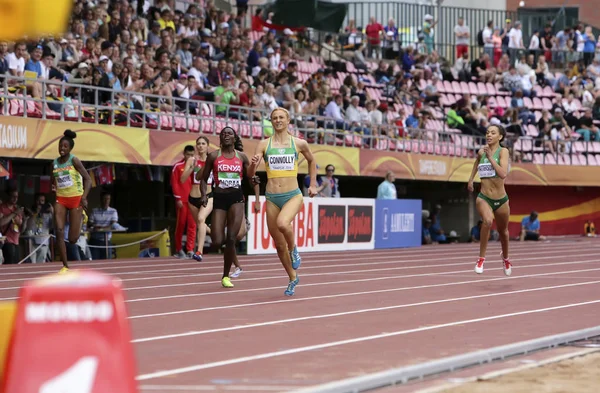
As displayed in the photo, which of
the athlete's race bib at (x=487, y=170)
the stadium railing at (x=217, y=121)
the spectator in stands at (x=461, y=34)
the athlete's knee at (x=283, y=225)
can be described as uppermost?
the spectator in stands at (x=461, y=34)

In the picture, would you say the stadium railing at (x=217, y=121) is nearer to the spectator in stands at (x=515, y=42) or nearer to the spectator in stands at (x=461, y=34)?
the spectator in stands at (x=515, y=42)

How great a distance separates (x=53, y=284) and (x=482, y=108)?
107ft

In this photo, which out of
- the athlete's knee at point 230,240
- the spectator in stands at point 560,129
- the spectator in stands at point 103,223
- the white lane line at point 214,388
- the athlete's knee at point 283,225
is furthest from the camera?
the spectator in stands at point 560,129

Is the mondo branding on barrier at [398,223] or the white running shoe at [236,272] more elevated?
the mondo branding on barrier at [398,223]

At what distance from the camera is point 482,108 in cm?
3697

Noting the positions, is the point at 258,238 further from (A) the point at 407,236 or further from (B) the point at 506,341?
(B) the point at 506,341

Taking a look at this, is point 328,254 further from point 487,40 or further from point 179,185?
point 487,40

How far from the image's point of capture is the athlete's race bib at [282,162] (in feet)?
44.8

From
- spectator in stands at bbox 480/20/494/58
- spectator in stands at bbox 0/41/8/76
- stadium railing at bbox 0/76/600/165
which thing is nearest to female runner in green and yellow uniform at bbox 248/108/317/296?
stadium railing at bbox 0/76/600/165

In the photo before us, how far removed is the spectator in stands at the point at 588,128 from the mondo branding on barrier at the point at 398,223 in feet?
35.2

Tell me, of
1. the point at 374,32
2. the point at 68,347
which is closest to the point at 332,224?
the point at 374,32

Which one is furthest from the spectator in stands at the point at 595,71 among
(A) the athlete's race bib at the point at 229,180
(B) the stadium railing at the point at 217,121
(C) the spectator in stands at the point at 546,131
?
(A) the athlete's race bib at the point at 229,180

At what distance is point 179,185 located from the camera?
21.0 m

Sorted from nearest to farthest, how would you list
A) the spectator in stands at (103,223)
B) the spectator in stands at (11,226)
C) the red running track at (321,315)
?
the red running track at (321,315)
the spectator in stands at (11,226)
the spectator in stands at (103,223)
